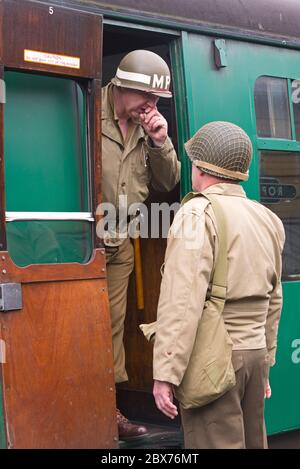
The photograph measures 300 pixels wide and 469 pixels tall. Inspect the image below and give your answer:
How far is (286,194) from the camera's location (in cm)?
508

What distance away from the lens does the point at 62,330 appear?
3.78 m

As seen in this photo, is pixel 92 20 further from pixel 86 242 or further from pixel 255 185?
pixel 255 185

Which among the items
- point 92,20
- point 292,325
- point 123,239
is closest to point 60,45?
point 92,20

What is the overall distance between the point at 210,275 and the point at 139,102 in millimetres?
1370

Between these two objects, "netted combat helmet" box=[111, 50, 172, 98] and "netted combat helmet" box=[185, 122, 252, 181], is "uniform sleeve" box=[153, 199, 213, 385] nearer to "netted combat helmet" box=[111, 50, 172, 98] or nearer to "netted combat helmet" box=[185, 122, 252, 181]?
"netted combat helmet" box=[185, 122, 252, 181]

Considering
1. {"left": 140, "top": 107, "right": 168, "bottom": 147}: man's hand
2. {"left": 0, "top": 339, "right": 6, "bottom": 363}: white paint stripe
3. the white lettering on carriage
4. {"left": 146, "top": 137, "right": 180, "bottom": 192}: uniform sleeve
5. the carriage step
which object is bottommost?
the carriage step

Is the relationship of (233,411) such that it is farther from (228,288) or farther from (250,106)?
(250,106)

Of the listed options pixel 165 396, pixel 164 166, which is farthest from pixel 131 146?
pixel 165 396

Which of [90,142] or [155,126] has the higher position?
[155,126]

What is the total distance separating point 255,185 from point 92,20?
1.42 metres

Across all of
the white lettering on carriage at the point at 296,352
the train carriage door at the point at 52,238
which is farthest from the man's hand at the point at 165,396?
the white lettering on carriage at the point at 296,352

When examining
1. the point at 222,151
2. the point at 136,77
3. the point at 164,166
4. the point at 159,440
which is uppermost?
the point at 136,77

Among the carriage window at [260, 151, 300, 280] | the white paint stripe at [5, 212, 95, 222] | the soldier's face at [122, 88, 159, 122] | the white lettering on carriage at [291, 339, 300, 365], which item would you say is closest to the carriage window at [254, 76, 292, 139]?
the carriage window at [260, 151, 300, 280]

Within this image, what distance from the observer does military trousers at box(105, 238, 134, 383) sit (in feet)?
15.1
